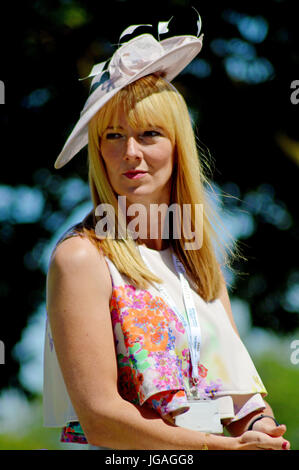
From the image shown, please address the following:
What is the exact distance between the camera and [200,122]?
4574mm

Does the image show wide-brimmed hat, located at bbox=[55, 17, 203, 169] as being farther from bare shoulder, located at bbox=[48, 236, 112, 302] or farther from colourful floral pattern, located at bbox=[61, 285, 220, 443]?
colourful floral pattern, located at bbox=[61, 285, 220, 443]

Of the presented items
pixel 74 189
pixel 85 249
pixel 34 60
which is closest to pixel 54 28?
pixel 34 60

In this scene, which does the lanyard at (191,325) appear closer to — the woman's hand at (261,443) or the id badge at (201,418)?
the id badge at (201,418)

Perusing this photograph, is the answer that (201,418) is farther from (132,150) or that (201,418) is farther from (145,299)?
(132,150)

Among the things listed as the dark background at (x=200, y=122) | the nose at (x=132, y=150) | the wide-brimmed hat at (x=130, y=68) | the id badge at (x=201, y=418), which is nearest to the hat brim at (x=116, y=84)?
the wide-brimmed hat at (x=130, y=68)

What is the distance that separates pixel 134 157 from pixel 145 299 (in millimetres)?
407

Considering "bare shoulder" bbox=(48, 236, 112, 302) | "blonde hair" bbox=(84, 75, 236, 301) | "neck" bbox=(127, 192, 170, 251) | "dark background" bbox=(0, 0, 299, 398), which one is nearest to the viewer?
"bare shoulder" bbox=(48, 236, 112, 302)

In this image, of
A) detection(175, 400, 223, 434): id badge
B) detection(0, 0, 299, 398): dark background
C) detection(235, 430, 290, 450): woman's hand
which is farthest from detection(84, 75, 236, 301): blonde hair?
detection(0, 0, 299, 398): dark background

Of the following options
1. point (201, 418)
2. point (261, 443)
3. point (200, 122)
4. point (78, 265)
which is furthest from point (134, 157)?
point (200, 122)

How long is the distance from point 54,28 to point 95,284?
2938 mm

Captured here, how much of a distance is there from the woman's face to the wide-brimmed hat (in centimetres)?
9

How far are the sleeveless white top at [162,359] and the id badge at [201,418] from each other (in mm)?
25

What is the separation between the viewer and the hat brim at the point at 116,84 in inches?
86.5

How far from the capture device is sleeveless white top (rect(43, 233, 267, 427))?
1948 mm
